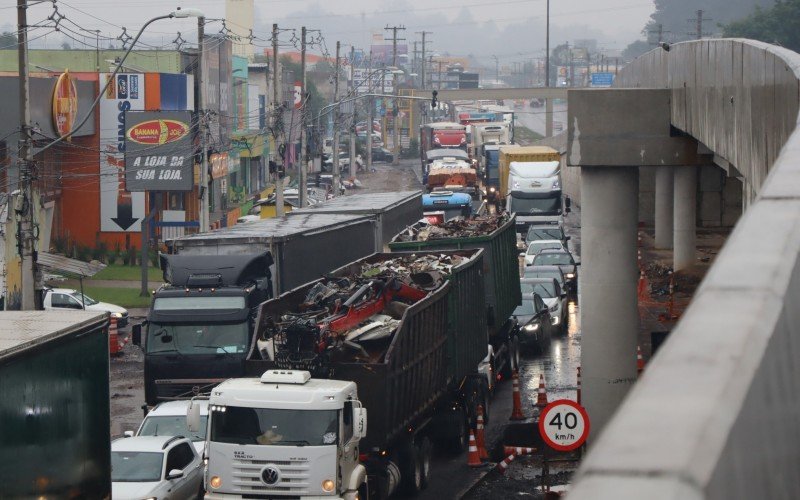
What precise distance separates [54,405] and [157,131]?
39.4 m

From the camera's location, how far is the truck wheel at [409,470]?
1770 cm

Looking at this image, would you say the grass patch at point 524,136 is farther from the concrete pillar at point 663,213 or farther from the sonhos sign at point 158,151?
the sonhos sign at point 158,151

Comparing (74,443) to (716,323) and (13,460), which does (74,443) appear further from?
(716,323)

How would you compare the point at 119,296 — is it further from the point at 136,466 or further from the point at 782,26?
the point at 782,26

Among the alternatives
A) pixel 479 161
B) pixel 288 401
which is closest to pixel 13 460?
pixel 288 401

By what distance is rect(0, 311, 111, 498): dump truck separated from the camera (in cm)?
1061

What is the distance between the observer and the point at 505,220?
30.0 meters

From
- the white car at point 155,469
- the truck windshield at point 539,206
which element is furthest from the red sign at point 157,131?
the white car at point 155,469

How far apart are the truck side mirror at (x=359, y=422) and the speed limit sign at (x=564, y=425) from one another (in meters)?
2.28

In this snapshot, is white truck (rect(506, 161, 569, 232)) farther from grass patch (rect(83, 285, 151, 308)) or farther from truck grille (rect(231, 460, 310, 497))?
truck grille (rect(231, 460, 310, 497))

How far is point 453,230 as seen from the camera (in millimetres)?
28125

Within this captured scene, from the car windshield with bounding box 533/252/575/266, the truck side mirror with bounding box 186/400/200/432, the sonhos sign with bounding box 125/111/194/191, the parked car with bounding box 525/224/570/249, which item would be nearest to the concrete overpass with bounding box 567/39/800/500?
the truck side mirror with bounding box 186/400/200/432

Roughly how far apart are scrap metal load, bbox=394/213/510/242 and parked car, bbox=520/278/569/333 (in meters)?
3.97

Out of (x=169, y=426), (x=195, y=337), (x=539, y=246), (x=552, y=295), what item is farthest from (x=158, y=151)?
(x=169, y=426)
